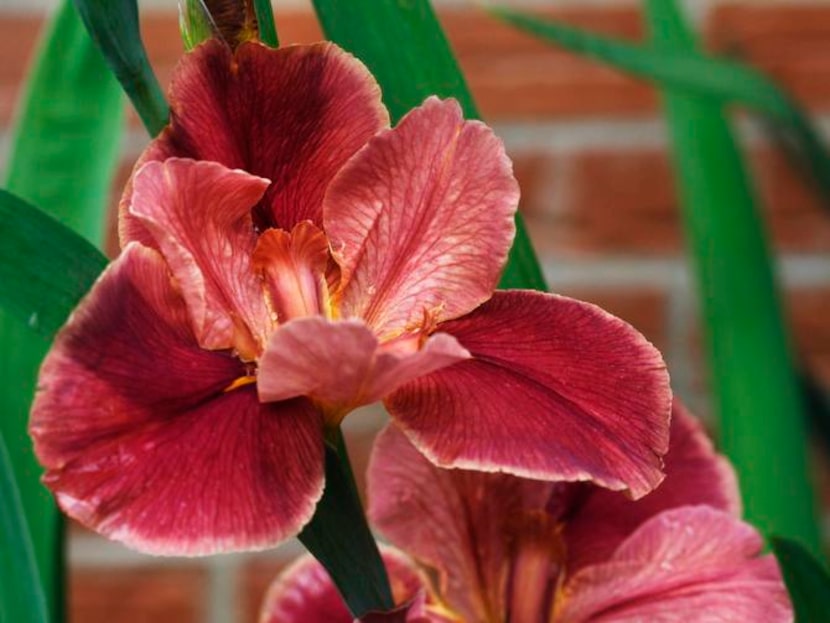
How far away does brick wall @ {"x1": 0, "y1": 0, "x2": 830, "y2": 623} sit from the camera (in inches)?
30.5

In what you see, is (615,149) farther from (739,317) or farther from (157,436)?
(157,436)

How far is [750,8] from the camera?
771 mm

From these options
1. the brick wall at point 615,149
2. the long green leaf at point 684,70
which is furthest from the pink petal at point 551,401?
the brick wall at point 615,149

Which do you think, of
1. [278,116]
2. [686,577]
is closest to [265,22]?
[278,116]

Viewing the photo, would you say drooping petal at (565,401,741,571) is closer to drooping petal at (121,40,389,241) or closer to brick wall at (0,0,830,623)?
drooping petal at (121,40,389,241)

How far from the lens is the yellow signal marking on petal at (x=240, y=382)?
0.63 feet

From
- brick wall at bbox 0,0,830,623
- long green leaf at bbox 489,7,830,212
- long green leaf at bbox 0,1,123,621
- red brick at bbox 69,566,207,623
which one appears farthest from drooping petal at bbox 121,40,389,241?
red brick at bbox 69,566,207,623

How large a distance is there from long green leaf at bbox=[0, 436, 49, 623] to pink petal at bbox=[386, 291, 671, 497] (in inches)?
3.0

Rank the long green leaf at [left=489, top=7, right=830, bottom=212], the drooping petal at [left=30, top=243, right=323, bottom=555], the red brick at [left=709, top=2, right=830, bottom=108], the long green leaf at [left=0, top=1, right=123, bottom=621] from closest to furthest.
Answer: the drooping petal at [left=30, top=243, right=323, bottom=555] < the long green leaf at [left=0, top=1, right=123, bottom=621] < the long green leaf at [left=489, top=7, right=830, bottom=212] < the red brick at [left=709, top=2, right=830, bottom=108]

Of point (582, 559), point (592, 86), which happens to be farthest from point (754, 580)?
point (592, 86)

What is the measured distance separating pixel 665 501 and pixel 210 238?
4.6 inches

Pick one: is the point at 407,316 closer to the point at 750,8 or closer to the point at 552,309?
the point at 552,309

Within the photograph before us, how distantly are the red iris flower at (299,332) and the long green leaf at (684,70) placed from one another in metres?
0.25

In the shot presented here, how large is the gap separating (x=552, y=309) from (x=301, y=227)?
0.04 meters
